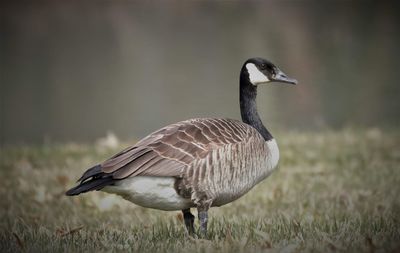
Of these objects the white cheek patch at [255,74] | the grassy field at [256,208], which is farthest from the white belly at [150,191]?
the white cheek patch at [255,74]

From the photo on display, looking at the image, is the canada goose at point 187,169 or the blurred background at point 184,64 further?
the blurred background at point 184,64

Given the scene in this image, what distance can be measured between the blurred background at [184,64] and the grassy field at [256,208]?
2.43 metres

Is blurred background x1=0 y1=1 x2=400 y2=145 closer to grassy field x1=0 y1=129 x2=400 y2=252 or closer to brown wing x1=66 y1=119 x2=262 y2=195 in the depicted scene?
grassy field x1=0 y1=129 x2=400 y2=252

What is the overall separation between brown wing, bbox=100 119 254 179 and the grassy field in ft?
1.57

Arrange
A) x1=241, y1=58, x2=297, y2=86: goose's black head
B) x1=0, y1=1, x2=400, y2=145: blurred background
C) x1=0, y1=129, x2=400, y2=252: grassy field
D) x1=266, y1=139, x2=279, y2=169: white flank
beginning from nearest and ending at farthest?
1. x1=0, y1=129, x2=400, y2=252: grassy field
2. x1=266, y1=139, x2=279, y2=169: white flank
3. x1=241, y1=58, x2=297, y2=86: goose's black head
4. x1=0, y1=1, x2=400, y2=145: blurred background

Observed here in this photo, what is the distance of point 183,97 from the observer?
1595 cm

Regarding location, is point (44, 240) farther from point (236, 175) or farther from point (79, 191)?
point (236, 175)

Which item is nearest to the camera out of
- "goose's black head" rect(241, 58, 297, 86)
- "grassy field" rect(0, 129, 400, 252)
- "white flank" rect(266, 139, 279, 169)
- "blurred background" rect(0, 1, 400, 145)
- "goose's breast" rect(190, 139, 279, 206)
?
"grassy field" rect(0, 129, 400, 252)

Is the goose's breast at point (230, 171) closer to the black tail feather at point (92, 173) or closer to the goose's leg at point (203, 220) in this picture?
the goose's leg at point (203, 220)

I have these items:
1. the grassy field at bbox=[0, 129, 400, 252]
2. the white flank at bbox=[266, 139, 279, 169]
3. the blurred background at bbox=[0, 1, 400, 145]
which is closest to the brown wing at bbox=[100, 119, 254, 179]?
the white flank at bbox=[266, 139, 279, 169]

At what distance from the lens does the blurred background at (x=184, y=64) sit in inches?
548

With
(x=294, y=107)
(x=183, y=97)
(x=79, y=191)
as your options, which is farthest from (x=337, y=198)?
(x=183, y=97)

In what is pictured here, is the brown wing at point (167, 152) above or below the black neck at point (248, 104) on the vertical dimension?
below

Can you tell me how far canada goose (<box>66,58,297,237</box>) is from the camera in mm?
4438
